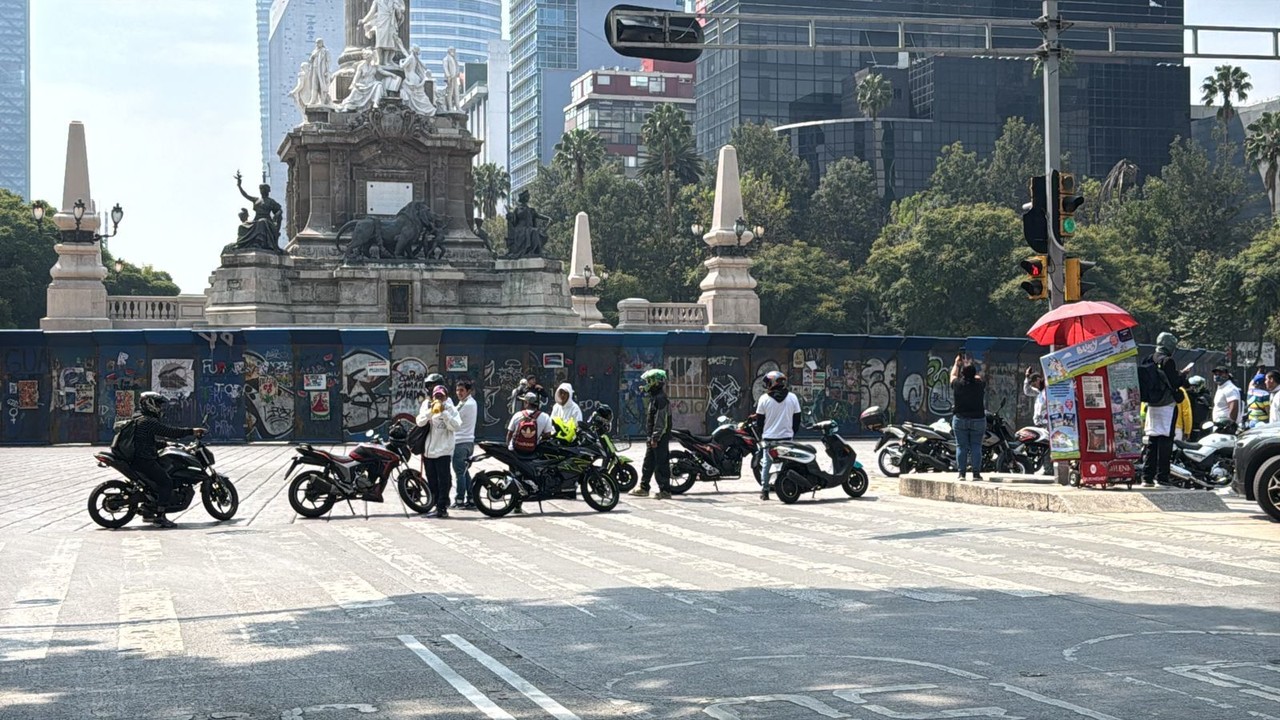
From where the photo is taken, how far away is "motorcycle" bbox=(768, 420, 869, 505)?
20.3 m

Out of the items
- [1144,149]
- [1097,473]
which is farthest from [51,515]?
[1144,149]

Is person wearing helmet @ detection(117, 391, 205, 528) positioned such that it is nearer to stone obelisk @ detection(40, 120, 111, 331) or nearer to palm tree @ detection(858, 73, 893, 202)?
stone obelisk @ detection(40, 120, 111, 331)

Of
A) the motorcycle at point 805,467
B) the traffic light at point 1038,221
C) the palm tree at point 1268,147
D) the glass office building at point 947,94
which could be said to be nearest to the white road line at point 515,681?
the motorcycle at point 805,467

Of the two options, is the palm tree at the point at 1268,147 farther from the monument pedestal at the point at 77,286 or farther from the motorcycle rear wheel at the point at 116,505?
the motorcycle rear wheel at the point at 116,505

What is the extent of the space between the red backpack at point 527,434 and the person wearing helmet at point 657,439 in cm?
232

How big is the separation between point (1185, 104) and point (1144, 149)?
5172 mm

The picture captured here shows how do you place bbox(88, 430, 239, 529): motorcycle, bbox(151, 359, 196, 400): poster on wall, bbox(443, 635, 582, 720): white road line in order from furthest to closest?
bbox(151, 359, 196, 400): poster on wall, bbox(88, 430, 239, 529): motorcycle, bbox(443, 635, 582, 720): white road line

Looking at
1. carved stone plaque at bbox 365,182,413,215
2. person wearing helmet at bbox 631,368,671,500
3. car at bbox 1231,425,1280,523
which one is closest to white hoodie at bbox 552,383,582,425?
person wearing helmet at bbox 631,368,671,500

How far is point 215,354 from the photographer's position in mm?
35188

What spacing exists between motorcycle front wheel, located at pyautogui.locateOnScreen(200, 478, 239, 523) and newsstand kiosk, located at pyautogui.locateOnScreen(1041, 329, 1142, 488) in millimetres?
9552

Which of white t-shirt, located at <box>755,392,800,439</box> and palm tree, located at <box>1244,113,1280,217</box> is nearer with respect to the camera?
white t-shirt, located at <box>755,392,800,439</box>

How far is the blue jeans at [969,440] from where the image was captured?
2077 cm

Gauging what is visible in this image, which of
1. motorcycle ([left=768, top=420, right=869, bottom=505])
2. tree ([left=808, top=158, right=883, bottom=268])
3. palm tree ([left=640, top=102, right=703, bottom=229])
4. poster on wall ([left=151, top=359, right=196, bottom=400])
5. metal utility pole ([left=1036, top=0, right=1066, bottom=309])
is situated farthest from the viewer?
palm tree ([left=640, top=102, right=703, bottom=229])

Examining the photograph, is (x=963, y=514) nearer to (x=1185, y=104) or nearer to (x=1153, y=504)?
(x=1153, y=504)
